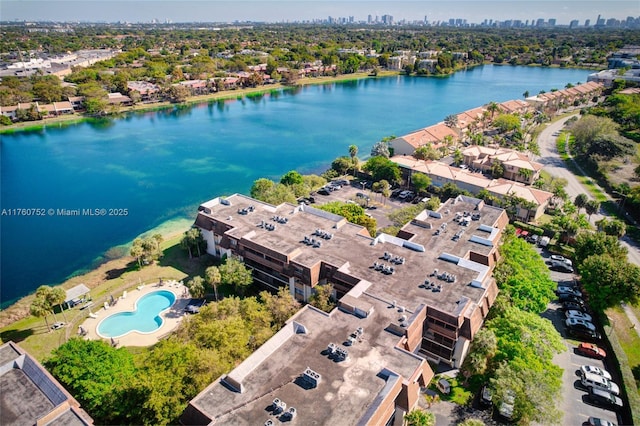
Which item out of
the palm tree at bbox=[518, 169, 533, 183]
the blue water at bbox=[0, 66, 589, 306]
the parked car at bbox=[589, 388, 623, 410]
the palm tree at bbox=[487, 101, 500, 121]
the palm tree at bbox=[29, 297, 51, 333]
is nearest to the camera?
the parked car at bbox=[589, 388, 623, 410]

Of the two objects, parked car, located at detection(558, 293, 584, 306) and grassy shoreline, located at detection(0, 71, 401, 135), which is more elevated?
grassy shoreline, located at detection(0, 71, 401, 135)

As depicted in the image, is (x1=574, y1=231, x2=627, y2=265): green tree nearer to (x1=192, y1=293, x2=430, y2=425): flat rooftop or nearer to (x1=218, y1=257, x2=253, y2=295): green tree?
(x1=192, y1=293, x2=430, y2=425): flat rooftop

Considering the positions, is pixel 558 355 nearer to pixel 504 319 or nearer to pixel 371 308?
pixel 504 319

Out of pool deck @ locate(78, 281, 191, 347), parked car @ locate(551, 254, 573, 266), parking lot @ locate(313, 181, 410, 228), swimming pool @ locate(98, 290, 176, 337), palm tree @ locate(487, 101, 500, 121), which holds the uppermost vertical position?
palm tree @ locate(487, 101, 500, 121)

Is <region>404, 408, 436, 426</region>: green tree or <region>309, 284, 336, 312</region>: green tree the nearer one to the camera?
<region>404, 408, 436, 426</region>: green tree

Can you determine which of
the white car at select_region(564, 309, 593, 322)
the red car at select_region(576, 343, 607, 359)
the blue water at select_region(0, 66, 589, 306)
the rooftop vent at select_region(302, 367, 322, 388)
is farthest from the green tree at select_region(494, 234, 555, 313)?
the blue water at select_region(0, 66, 589, 306)

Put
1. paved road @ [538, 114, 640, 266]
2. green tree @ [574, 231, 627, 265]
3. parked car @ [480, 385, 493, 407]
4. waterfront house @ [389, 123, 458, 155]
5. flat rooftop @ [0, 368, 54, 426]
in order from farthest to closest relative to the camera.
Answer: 1. waterfront house @ [389, 123, 458, 155]
2. paved road @ [538, 114, 640, 266]
3. green tree @ [574, 231, 627, 265]
4. parked car @ [480, 385, 493, 407]
5. flat rooftop @ [0, 368, 54, 426]

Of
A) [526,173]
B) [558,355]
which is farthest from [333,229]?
[526,173]

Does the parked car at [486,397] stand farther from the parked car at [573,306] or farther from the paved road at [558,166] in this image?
the paved road at [558,166]
